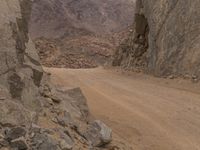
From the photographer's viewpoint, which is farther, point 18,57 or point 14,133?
point 18,57

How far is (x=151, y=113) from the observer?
11.4 metres

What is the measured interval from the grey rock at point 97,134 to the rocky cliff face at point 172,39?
1038 centimetres

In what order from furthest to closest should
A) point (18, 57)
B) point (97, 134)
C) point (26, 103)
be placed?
point (97, 134) → point (18, 57) → point (26, 103)

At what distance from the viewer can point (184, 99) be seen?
13922 millimetres

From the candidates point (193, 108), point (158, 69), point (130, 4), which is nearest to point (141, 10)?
point (158, 69)

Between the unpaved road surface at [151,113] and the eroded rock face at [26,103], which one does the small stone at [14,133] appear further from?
the unpaved road surface at [151,113]

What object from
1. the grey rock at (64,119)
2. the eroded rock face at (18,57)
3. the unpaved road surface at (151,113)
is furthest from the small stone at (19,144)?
the unpaved road surface at (151,113)

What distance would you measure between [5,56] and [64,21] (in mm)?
88016

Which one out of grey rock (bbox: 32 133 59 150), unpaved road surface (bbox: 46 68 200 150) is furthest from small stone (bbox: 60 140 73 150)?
unpaved road surface (bbox: 46 68 200 150)

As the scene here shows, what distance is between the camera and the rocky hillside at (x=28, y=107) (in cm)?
599

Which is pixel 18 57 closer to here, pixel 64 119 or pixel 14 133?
pixel 64 119

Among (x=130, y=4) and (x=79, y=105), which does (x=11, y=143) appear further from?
(x=130, y=4)

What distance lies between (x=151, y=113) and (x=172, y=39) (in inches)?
394

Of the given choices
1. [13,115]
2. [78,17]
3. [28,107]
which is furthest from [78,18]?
[13,115]
